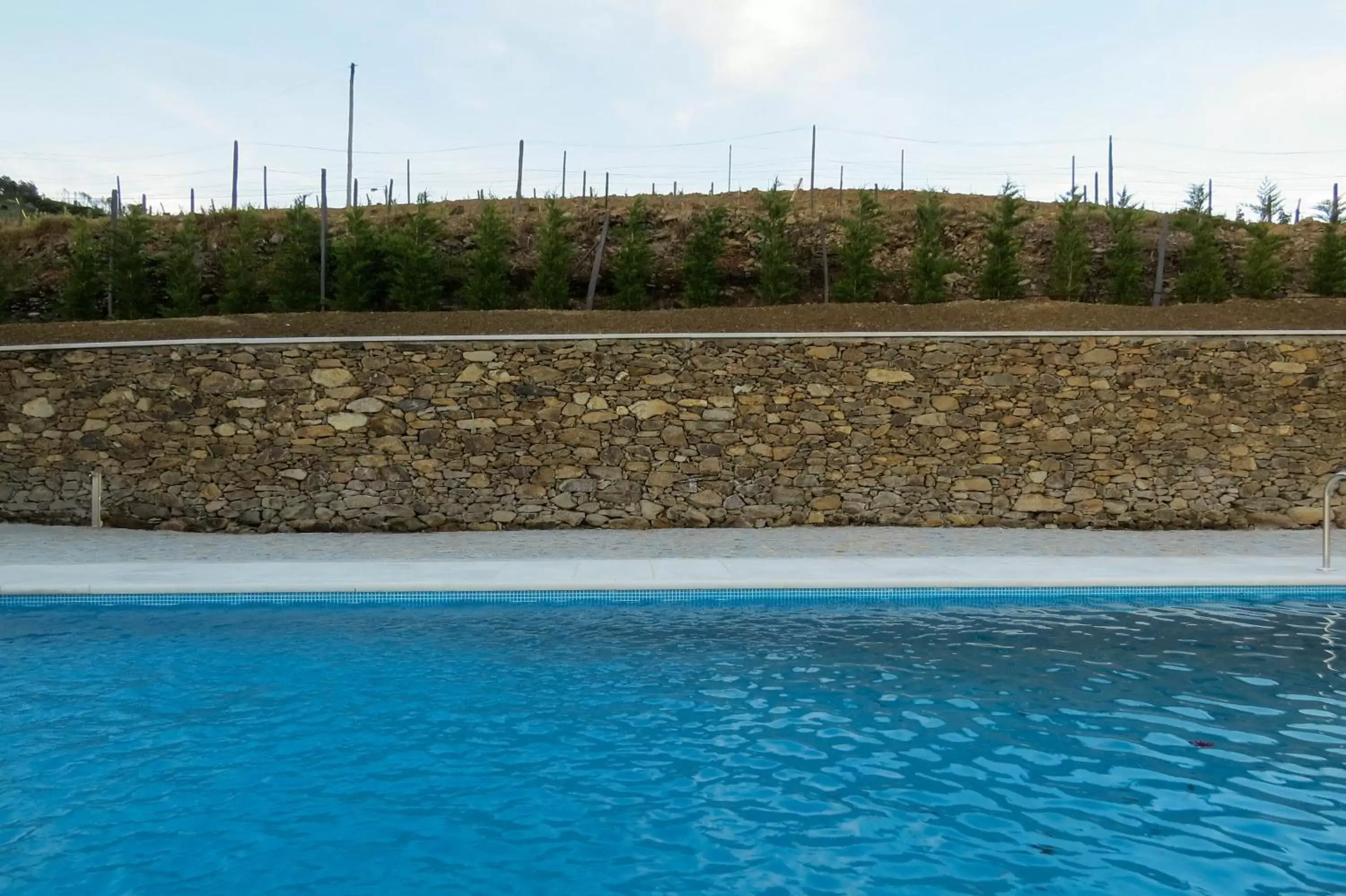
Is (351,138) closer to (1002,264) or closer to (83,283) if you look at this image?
(83,283)

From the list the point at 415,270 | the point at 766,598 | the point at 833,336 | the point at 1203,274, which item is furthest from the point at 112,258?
the point at 1203,274

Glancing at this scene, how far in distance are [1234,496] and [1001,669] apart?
25.0ft

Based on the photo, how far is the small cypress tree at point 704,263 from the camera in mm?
14688

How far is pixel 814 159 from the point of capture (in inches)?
858

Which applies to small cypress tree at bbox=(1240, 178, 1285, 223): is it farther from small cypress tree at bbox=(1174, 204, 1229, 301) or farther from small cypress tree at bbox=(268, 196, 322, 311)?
small cypress tree at bbox=(268, 196, 322, 311)

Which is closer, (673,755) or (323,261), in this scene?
(673,755)

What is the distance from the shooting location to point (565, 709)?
504 centimetres

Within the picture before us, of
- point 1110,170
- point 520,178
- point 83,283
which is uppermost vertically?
point 1110,170

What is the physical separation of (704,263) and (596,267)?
182 centimetres

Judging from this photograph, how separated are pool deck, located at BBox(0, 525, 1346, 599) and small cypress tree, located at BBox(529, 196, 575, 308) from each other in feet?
15.4

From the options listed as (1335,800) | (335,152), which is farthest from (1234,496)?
(335,152)

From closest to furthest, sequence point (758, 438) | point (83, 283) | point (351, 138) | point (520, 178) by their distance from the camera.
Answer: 1. point (758, 438)
2. point (83, 283)
3. point (520, 178)
4. point (351, 138)

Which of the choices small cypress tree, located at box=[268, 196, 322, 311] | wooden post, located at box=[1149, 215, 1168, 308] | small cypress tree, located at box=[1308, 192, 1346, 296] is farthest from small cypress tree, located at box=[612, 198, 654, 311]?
small cypress tree, located at box=[1308, 192, 1346, 296]

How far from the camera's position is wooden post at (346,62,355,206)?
22.2 m
